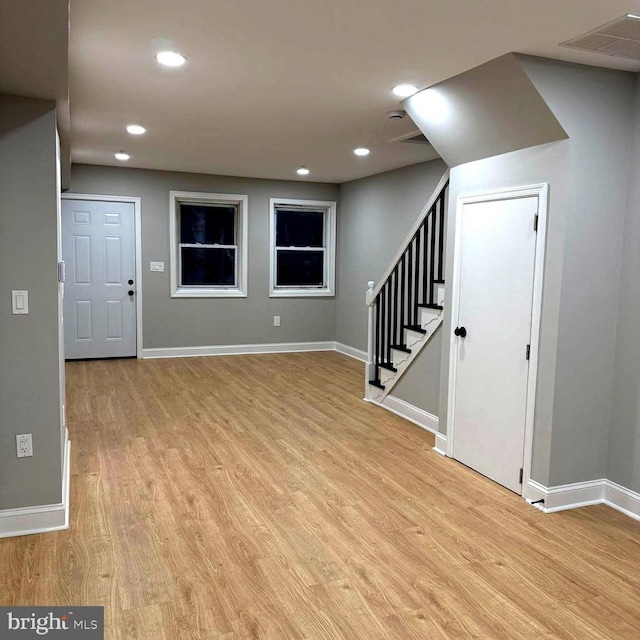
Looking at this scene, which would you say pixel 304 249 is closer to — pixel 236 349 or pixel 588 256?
pixel 236 349

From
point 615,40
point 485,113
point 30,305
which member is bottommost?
point 30,305

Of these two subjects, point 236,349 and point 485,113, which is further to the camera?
point 236,349

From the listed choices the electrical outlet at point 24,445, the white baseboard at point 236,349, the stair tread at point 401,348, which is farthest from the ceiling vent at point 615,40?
the white baseboard at point 236,349

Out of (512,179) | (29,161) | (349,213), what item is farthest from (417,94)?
(349,213)

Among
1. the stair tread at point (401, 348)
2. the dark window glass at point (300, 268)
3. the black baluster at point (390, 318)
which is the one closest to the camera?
the stair tread at point (401, 348)

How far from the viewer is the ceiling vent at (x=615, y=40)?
2.51m

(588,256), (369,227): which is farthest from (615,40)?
(369,227)

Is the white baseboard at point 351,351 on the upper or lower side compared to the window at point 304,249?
lower

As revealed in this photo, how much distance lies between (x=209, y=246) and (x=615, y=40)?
6.08 meters

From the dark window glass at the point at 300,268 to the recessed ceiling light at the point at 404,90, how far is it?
478 centimetres

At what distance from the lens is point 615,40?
2.70 meters

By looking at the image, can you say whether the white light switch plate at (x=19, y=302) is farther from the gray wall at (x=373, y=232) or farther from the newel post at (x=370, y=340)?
the newel post at (x=370, y=340)

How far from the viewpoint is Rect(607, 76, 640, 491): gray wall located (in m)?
3.21

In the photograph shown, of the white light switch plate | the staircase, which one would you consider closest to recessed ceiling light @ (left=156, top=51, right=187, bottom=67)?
the white light switch plate
